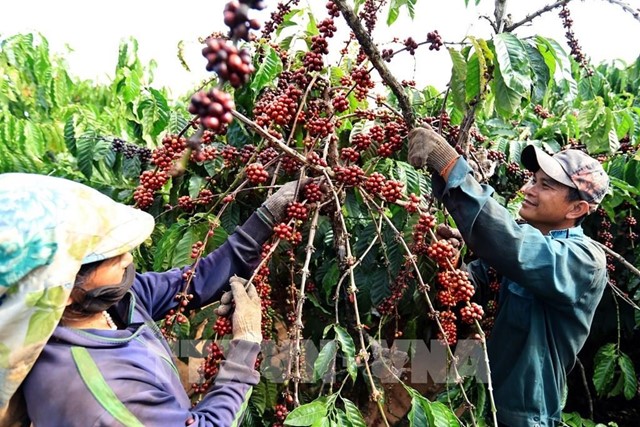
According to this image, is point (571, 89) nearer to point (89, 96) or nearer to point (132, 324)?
point (132, 324)

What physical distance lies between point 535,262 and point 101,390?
4.40 feet

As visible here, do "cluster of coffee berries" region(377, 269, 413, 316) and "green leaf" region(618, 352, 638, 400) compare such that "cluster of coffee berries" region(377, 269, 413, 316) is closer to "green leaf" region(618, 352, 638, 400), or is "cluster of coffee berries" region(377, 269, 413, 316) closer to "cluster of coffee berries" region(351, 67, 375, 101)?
"cluster of coffee berries" region(351, 67, 375, 101)

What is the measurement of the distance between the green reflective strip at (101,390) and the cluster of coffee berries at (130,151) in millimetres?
1572

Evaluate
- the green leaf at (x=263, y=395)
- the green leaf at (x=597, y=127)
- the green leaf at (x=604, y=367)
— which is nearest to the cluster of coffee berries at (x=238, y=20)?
the green leaf at (x=263, y=395)

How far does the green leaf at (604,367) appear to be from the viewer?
9.75 ft

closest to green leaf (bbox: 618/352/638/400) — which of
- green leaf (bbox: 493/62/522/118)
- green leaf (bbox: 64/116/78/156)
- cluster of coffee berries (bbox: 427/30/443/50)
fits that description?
green leaf (bbox: 493/62/522/118)

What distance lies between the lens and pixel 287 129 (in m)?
2.40

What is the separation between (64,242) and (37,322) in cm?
19

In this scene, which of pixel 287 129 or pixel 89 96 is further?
pixel 89 96

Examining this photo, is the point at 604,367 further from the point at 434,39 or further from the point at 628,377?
the point at 434,39

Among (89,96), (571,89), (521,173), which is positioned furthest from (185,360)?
(89,96)

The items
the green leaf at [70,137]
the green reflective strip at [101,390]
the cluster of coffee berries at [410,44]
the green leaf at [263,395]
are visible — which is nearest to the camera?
the green reflective strip at [101,390]

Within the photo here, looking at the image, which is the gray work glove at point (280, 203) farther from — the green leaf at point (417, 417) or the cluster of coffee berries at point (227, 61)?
the cluster of coffee berries at point (227, 61)

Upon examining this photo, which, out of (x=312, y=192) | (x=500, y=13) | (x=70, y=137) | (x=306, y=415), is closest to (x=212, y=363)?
(x=306, y=415)
